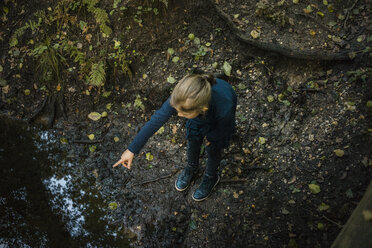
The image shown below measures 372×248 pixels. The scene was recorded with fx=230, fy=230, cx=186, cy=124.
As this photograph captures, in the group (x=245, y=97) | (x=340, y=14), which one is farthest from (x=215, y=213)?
(x=340, y=14)

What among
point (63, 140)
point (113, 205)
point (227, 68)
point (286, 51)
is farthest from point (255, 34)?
point (63, 140)

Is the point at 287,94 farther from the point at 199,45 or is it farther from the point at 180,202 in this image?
the point at 180,202

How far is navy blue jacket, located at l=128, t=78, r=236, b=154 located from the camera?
2031 millimetres

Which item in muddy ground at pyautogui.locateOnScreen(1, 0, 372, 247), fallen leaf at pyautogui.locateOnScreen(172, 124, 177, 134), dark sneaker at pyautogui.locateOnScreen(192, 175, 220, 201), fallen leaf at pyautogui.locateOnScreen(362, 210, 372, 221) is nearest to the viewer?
fallen leaf at pyautogui.locateOnScreen(362, 210, 372, 221)

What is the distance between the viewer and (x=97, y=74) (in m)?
3.96

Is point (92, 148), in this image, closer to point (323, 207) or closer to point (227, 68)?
point (227, 68)

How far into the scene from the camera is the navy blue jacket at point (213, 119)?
2031 mm

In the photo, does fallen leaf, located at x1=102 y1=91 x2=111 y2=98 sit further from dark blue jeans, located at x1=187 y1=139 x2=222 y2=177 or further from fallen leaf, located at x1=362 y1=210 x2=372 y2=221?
fallen leaf, located at x1=362 y1=210 x2=372 y2=221

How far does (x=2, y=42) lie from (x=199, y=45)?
382 centimetres

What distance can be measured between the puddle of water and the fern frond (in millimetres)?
1306

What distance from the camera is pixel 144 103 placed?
4.07m

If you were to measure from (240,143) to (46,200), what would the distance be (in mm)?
3156

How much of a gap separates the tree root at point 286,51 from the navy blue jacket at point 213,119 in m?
1.79

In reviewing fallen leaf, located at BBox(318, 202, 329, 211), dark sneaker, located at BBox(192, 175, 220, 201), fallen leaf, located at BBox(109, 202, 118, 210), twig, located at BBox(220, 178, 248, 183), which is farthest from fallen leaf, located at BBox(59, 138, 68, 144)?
fallen leaf, located at BBox(318, 202, 329, 211)
